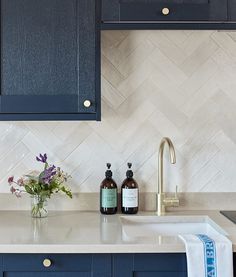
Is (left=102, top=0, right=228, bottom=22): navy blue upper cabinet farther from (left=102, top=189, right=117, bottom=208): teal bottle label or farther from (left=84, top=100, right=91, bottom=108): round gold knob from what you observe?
(left=102, top=189, right=117, bottom=208): teal bottle label

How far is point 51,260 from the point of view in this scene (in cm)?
197

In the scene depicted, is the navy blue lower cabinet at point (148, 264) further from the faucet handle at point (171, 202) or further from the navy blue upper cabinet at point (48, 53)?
the navy blue upper cabinet at point (48, 53)

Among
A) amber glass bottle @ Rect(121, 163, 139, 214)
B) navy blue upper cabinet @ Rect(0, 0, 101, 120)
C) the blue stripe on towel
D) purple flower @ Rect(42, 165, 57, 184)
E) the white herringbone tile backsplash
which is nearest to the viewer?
the blue stripe on towel

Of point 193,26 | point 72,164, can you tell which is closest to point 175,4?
point 193,26

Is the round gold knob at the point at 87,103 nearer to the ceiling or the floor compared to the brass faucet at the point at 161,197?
nearer to the ceiling

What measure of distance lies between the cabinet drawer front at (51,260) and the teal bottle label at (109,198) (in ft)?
1.74

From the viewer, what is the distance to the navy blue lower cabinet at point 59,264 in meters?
1.97

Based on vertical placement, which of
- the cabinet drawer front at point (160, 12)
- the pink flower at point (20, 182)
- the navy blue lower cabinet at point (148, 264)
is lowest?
the navy blue lower cabinet at point (148, 264)

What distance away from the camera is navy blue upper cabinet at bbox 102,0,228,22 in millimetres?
2260

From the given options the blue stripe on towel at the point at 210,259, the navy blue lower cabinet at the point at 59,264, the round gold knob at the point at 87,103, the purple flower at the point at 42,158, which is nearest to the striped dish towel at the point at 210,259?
the blue stripe on towel at the point at 210,259

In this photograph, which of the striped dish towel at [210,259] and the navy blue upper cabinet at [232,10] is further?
the navy blue upper cabinet at [232,10]

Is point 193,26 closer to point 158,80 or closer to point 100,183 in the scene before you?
point 158,80

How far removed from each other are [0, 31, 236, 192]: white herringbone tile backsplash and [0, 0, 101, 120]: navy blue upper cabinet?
0.38m

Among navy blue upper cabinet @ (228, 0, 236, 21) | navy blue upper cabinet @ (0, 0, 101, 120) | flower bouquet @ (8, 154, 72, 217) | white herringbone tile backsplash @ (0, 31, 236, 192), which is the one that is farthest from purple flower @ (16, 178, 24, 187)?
navy blue upper cabinet @ (228, 0, 236, 21)
